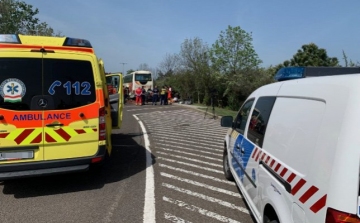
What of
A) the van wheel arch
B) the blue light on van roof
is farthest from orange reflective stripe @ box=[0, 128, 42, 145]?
the blue light on van roof

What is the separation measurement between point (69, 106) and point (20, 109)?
71cm

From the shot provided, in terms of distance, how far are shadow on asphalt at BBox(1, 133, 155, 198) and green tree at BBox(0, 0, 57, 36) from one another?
748 inches

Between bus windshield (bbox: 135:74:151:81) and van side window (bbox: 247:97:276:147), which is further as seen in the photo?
bus windshield (bbox: 135:74:151:81)

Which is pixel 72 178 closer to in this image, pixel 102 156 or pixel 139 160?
pixel 102 156

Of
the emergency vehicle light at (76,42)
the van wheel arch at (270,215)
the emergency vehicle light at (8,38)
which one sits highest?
the emergency vehicle light at (76,42)

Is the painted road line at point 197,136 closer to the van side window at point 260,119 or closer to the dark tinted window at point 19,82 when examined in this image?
the van side window at point 260,119

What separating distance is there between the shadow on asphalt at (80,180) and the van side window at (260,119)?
2.87m

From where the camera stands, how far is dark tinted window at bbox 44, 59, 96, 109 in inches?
180

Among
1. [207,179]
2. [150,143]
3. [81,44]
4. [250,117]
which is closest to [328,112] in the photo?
[250,117]

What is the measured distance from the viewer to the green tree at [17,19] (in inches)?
810

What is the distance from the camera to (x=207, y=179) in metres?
5.37

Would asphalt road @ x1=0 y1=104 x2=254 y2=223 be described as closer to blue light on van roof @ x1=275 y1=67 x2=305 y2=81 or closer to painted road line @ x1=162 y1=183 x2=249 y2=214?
painted road line @ x1=162 y1=183 x2=249 y2=214

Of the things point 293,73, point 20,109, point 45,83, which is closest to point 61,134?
point 20,109

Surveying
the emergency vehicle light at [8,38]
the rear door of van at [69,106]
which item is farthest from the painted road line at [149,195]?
the emergency vehicle light at [8,38]
